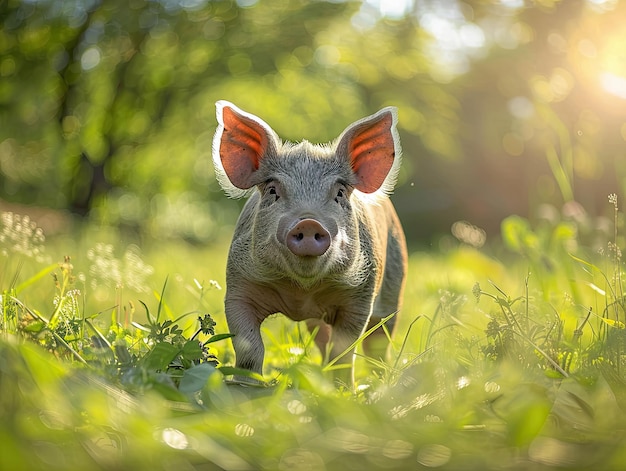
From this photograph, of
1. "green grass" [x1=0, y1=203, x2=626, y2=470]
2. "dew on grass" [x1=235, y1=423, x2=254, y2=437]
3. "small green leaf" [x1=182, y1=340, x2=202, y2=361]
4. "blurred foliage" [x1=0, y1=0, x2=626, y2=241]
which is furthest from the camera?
"blurred foliage" [x1=0, y1=0, x2=626, y2=241]

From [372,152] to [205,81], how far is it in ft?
34.3

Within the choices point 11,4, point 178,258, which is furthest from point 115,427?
point 11,4

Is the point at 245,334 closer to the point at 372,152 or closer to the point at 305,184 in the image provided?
the point at 305,184

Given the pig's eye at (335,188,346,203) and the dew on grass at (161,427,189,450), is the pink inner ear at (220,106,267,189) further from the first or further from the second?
the dew on grass at (161,427,189,450)

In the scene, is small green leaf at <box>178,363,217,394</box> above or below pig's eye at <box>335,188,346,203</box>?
above

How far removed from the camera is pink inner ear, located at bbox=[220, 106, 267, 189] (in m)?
4.01

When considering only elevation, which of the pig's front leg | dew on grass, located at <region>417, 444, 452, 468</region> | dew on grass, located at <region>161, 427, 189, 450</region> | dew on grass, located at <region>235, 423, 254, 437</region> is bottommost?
the pig's front leg

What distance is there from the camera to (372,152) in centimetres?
427

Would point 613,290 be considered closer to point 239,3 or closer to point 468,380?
point 468,380

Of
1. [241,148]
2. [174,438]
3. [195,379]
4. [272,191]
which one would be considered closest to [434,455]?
[174,438]

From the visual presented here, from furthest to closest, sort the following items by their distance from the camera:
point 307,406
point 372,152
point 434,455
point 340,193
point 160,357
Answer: point 372,152
point 340,193
point 160,357
point 307,406
point 434,455

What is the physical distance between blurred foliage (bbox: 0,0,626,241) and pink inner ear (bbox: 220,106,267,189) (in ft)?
21.4

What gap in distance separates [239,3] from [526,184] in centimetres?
954

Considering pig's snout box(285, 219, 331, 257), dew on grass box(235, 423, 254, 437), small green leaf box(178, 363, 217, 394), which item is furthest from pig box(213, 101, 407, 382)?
dew on grass box(235, 423, 254, 437)
